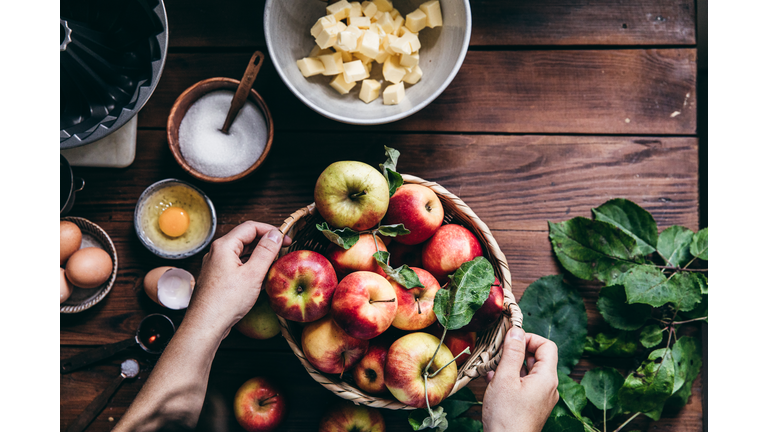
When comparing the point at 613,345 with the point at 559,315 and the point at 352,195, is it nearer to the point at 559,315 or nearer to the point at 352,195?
the point at 559,315

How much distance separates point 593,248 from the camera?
1176mm

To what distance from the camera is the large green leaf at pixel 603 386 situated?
114 cm

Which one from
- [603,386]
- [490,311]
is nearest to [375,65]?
[490,311]

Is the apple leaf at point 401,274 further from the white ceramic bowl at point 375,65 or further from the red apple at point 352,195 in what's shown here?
the white ceramic bowl at point 375,65

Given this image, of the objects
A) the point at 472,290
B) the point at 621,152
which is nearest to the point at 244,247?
the point at 472,290

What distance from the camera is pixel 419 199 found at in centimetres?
97

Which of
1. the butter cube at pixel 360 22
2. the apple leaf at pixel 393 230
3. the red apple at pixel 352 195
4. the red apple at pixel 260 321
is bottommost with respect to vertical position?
the red apple at pixel 260 321

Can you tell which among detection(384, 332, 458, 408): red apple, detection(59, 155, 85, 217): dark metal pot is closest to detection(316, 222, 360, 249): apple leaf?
detection(384, 332, 458, 408): red apple

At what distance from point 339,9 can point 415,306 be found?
2.35ft

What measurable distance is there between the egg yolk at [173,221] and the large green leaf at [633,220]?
1078 mm

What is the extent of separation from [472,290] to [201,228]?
2.39 ft

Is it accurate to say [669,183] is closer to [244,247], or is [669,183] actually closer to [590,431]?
[590,431]

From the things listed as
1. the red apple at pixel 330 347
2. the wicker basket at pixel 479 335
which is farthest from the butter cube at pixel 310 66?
the red apple at pixel 330 347

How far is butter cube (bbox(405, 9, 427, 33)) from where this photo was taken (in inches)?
42.4
